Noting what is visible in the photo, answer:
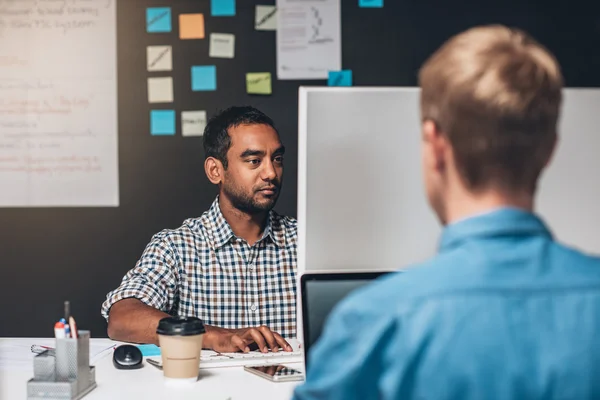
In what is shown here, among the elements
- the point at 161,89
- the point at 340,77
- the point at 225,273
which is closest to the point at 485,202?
the point at 225,273

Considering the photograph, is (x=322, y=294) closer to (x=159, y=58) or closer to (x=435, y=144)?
(x=435, y=144)

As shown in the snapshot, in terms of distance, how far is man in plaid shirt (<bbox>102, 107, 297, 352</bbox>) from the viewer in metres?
2.12

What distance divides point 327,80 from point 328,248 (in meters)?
1.72

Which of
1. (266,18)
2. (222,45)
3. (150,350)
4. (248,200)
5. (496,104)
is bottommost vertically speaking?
(150,350)

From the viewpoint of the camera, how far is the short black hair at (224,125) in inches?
96.3

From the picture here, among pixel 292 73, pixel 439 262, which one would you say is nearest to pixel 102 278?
pixel 292 73

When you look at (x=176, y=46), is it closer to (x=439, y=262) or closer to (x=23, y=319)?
(x=23, y=319)

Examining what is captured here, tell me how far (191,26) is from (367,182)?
6.00 feet

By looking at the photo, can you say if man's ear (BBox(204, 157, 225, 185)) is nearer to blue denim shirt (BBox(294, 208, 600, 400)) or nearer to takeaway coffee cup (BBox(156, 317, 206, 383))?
takeaway coffee cup (BBox(156, 317, 206, 383))

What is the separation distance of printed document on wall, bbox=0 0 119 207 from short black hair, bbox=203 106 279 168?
448mm

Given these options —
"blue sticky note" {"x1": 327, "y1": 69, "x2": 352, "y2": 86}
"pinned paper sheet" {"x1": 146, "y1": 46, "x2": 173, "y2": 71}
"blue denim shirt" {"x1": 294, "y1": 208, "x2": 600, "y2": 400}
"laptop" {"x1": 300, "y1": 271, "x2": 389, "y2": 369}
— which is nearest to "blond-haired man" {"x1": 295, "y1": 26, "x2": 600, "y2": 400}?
"blue denim shirt" {"x1": 294, "y1": 208, "x2": 600, "y2": 400}

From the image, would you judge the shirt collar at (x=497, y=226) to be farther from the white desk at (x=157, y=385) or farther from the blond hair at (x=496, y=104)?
the white desk at (x=157, y=385)

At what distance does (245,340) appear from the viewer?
1.46 m

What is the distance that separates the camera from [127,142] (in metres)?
2.79
